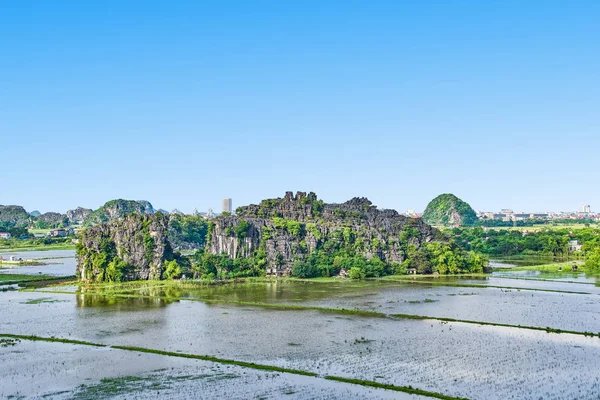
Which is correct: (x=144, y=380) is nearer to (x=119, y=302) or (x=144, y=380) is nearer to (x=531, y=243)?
(x=119, y=302)

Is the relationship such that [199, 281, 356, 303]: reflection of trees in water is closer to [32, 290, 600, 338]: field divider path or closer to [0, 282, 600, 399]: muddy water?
[0, 282, 600, 399]: muddy water

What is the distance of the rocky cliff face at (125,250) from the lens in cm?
7494

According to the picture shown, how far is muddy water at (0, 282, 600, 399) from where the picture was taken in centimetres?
3294

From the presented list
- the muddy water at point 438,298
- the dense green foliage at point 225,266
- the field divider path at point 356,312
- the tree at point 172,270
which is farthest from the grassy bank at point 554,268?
the tree at point 172,270

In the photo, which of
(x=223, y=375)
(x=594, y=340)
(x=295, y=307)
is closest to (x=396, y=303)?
(x=295, y=307)

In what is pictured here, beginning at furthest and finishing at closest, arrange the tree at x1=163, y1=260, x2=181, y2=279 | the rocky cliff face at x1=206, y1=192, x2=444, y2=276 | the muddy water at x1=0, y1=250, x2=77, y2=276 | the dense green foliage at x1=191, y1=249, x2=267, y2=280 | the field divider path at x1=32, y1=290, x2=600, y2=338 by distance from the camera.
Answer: the muddy water at x1=0, y1=250, x2=77, y2=276, the rocky cliff face at x1=206, y1=192, x2=444, y2=276, the dense green foliage at x1=191, y1=249, x2=267, y2=280, the tree at x1=163, y1=260, x2=181, y2=279, the field divider path at x1=32, y1=290, x2=600, y2=338

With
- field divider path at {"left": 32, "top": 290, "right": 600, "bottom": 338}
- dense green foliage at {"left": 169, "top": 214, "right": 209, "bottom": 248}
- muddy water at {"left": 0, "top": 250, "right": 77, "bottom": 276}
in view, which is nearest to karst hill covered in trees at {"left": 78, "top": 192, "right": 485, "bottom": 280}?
muddy water at {"left": 0, "top": 250, "right": 77, "bottom": 276}

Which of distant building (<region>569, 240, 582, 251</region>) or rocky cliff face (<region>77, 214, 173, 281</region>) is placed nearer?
rocky cliff face (<region>77, 214, 173, 281</region>)

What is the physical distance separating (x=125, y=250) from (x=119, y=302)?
18320mm

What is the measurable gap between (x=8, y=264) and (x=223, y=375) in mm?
77805

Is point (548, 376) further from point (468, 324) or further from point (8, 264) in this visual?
point (8, 264)

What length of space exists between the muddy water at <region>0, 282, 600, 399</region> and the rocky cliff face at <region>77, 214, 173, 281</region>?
11897mm

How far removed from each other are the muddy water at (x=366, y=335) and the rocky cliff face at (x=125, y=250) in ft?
39.0

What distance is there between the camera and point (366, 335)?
42.6 metres
